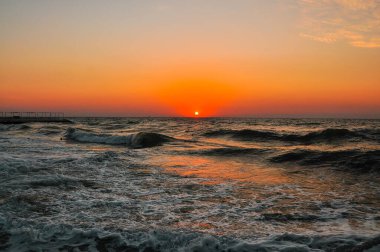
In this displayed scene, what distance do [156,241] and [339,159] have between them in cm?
1042

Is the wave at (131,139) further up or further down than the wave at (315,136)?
further down

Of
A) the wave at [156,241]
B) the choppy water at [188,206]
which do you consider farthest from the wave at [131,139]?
the wave at [156,241]

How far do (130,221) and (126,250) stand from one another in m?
1.04

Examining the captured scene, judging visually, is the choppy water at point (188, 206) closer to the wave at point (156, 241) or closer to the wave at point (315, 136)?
the wave at point (156, 241)

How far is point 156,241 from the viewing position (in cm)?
426

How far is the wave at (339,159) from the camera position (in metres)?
10.9

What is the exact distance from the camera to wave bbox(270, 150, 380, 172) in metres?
10.9

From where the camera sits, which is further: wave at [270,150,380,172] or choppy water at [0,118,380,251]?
wave at [270,150,380,172]

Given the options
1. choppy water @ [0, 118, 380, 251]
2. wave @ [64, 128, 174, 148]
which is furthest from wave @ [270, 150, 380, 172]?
wave @ [64, 128, 174, 148]

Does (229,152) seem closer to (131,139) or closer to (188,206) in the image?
(188,206)

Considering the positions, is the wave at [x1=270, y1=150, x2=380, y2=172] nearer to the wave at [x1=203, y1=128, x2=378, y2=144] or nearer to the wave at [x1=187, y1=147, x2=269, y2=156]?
the wave at [x1=187, y1=147, x2=269, y2=156]

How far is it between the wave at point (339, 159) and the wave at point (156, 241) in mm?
7383

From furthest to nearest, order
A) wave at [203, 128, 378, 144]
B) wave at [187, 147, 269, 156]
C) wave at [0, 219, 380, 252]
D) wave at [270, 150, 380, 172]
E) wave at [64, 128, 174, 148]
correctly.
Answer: wave at [64, 128, 174, 148] < wave at [203, 128, 378, 144] < wave at [187, 147, 269, 156] < wave at [270, 150, 380, 172] < wave at [0, 219, 380, 252]

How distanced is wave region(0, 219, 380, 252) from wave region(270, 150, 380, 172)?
24.2 ft
